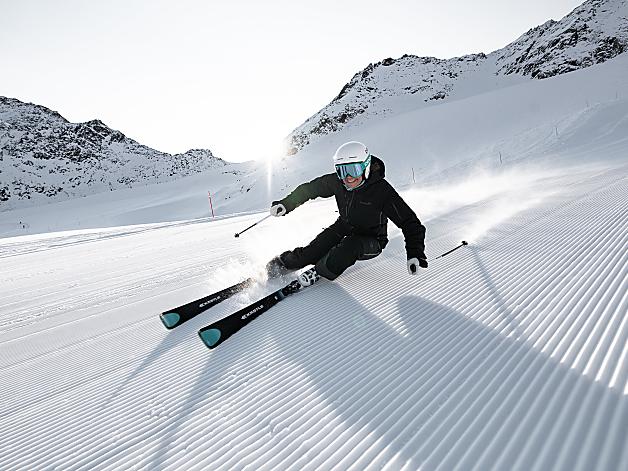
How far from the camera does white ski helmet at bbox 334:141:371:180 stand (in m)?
4.03

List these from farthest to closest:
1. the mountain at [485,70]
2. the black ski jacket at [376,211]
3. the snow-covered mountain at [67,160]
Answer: the snow-covered mountain at [67,160], the mountain at [485,70], the black ski jacket at [376,211]

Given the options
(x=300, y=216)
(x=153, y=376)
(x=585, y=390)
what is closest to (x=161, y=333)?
(x=153, y=376)

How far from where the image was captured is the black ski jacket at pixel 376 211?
12.9 feet

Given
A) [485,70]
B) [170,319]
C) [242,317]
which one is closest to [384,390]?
[242,317]

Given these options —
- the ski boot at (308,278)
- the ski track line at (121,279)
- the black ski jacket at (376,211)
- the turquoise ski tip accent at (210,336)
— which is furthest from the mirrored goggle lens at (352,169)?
the ski track line at (121,279)

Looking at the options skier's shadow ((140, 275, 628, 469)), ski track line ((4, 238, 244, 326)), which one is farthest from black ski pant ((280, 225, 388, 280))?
ski track line ((4, 238, 244, 326))

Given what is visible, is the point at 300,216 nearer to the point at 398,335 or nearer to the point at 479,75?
the point at 398,335

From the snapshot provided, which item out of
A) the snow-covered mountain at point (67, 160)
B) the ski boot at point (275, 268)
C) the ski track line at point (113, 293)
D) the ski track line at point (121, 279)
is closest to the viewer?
the ski track line at point (113, 293)

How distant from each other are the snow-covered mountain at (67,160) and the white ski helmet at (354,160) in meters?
70.3

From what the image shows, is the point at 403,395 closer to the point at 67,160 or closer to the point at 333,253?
the point at 333,253

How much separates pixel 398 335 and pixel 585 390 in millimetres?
1118

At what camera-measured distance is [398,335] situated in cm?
265

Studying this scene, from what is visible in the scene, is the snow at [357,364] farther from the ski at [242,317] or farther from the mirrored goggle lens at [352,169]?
the mirrored goggle lens at [352,169]

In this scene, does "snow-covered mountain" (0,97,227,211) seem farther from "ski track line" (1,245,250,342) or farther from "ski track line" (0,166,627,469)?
"ski track line" (0,166,627,469)
